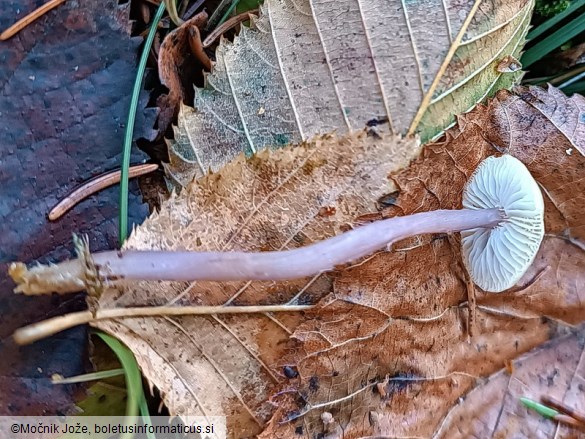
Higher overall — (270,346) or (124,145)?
(124,145)

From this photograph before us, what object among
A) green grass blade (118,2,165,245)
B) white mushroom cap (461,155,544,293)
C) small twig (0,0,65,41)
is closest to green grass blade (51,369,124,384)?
green grass blade (118,2,165,245)

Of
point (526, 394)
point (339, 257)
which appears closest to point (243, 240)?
point (339, 257)

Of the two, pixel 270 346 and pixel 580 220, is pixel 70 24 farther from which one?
pixel 580 220

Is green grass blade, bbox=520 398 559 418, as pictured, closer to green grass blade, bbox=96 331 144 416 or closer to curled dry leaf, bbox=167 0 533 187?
curled dry leaf, bbox=167 0 533 187

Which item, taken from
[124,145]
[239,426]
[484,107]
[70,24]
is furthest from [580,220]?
[70,24]

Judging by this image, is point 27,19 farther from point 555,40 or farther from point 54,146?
point 555,40

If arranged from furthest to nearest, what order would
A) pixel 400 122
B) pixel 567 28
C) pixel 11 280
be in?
pixel 567 28
pixel 400 122
pixel 11 280

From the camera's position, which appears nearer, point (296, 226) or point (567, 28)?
point (296, 226)
